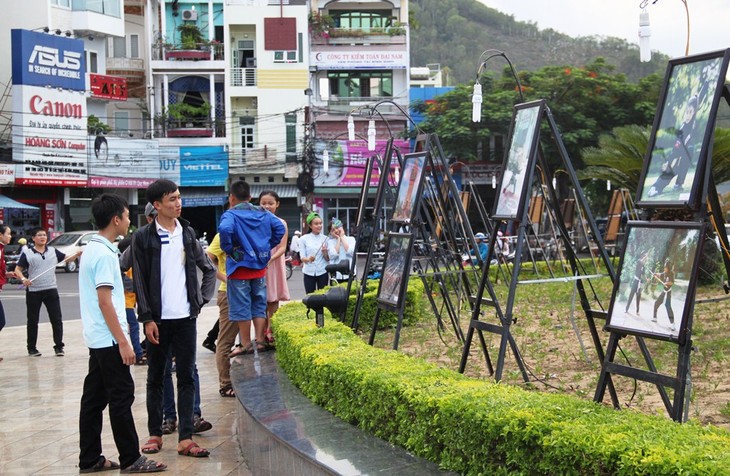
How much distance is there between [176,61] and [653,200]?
3770 cm

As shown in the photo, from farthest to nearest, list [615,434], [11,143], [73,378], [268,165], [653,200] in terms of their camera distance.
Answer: [268,165] → [11,143] → [73,378] → [653,200] → [615,434]

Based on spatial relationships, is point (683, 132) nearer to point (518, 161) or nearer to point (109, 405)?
point (518, 161)

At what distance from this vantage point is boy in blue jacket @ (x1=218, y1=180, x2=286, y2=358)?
7574 millimetres

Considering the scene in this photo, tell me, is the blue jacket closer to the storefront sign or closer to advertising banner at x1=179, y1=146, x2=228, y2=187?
advertising banner at x1=179, y1=146, x2=228, y2=187

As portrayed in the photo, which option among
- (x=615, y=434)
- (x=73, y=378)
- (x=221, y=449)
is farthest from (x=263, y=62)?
(x=615, y=434)

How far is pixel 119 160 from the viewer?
3750 cm

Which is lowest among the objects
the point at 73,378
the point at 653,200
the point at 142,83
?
the point at 73,378

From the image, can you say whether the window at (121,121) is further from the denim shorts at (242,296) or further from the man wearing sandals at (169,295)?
the man wearing sandals at (169,295)

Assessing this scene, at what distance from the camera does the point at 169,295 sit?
234 inches

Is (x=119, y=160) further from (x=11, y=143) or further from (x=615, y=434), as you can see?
(x=615, y=434)

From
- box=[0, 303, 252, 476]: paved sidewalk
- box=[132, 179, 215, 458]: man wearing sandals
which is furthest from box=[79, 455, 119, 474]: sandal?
box=[132, 179, 215, 458]: man wearing sandals

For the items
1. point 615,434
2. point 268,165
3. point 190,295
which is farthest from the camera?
point 268,165

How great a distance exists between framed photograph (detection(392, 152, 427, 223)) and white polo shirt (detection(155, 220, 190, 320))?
7.50ft

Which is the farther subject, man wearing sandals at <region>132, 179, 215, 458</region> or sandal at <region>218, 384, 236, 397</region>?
sandal at <region>218, 384, 236, 397</region>
